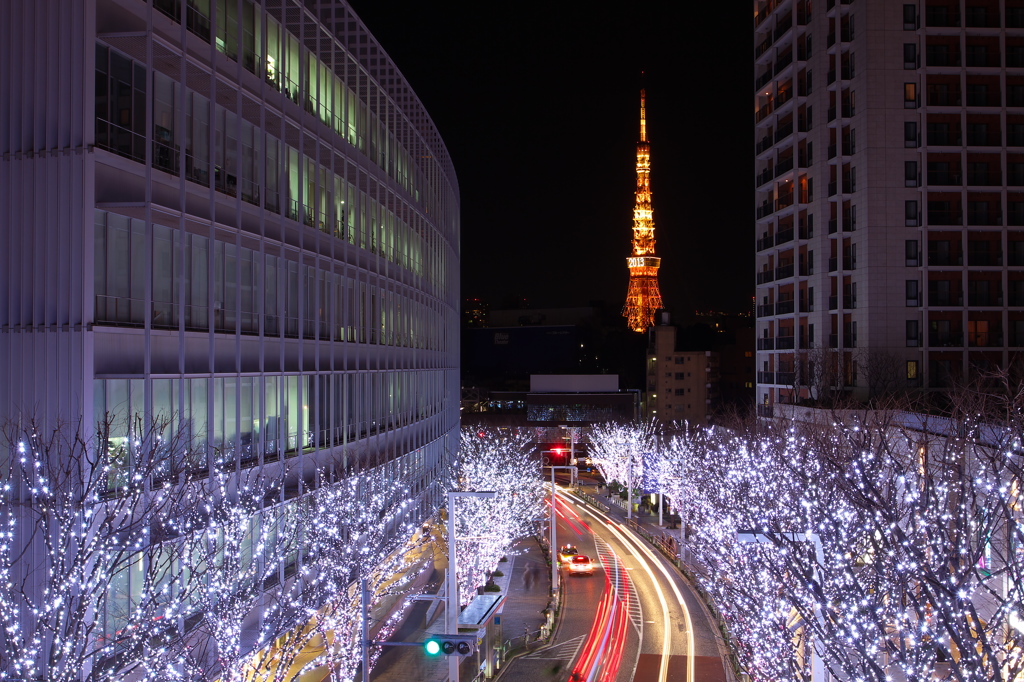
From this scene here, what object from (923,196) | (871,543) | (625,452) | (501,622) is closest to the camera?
(871,543)

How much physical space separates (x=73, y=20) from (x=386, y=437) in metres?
15.3

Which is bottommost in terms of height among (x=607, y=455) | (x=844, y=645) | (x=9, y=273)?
(x=607, y=455)

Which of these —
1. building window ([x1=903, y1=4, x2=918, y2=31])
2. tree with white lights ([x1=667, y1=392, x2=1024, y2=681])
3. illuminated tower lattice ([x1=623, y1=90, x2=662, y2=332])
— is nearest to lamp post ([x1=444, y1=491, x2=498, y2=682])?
tree with white lights ([x1=667, y1=392, x2=1024, y2=681])

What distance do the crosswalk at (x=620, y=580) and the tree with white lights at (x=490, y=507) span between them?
→ 3.67m

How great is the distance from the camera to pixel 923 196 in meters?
33.4

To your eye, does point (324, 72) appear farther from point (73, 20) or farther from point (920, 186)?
point (920, 186)

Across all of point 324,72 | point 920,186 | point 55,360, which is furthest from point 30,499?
point 920,186

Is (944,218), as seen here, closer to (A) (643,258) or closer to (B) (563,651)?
(B) (563,651)

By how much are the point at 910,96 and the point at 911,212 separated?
524cm

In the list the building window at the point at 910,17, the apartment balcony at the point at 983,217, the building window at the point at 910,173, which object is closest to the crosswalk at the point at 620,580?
the building window at the point at 910,173

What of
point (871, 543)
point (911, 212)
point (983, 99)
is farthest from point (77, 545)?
point (983, 99)

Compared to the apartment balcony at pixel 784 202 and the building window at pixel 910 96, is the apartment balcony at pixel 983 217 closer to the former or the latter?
the building window at pixel 910 96

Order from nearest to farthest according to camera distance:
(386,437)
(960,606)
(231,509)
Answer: (960,606) → (231,509) → (386,437)

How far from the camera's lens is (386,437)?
24.2 metres
